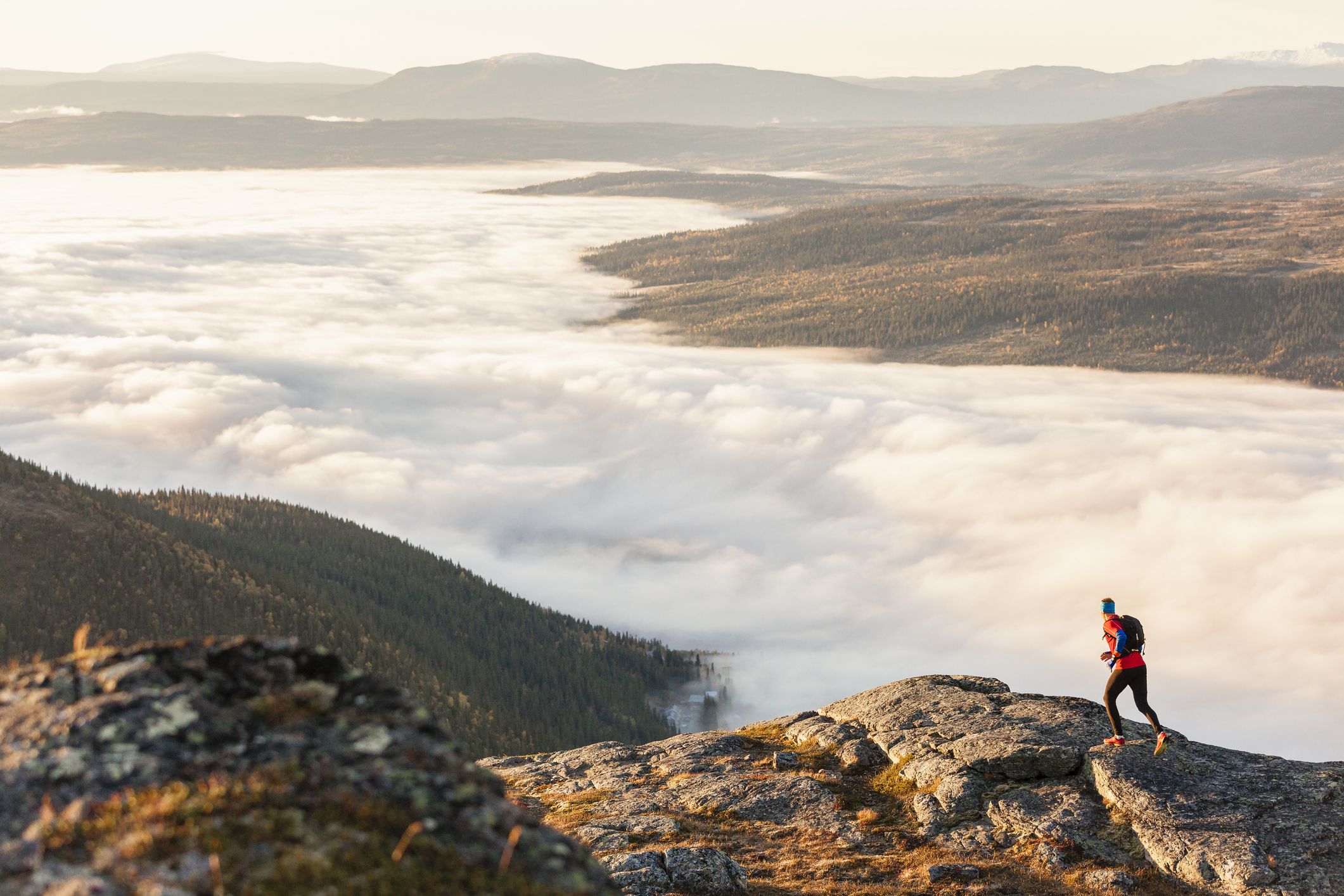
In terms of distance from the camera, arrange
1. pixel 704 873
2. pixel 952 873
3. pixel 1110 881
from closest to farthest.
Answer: pixel 704 873
pixel 1110 881
pixel 952 873

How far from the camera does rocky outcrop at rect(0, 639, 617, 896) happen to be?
39.7ft

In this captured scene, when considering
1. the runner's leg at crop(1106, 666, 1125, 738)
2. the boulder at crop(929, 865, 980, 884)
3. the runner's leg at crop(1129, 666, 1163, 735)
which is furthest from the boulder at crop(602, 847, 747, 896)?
the runner's leg at crop(1129, 666, 1163, 735)

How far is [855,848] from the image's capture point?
97.2 feet

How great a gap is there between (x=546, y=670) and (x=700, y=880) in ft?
558

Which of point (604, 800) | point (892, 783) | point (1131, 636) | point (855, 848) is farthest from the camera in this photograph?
point (604, 800)

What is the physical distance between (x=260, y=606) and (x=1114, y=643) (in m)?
140

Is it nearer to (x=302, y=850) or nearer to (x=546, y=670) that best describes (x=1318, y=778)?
(x=302, y=850)

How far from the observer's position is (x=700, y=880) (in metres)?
26.0

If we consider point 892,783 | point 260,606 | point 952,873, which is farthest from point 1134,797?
point 260,606

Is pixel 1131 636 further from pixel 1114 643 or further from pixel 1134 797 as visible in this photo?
pixel 1134 797

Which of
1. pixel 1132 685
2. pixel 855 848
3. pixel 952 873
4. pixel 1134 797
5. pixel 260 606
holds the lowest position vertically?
pixel 260 606

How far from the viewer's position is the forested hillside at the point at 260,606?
443 feet

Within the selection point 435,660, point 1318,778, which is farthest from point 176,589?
point 1318,778

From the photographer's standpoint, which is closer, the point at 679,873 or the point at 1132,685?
the point at 679,873
